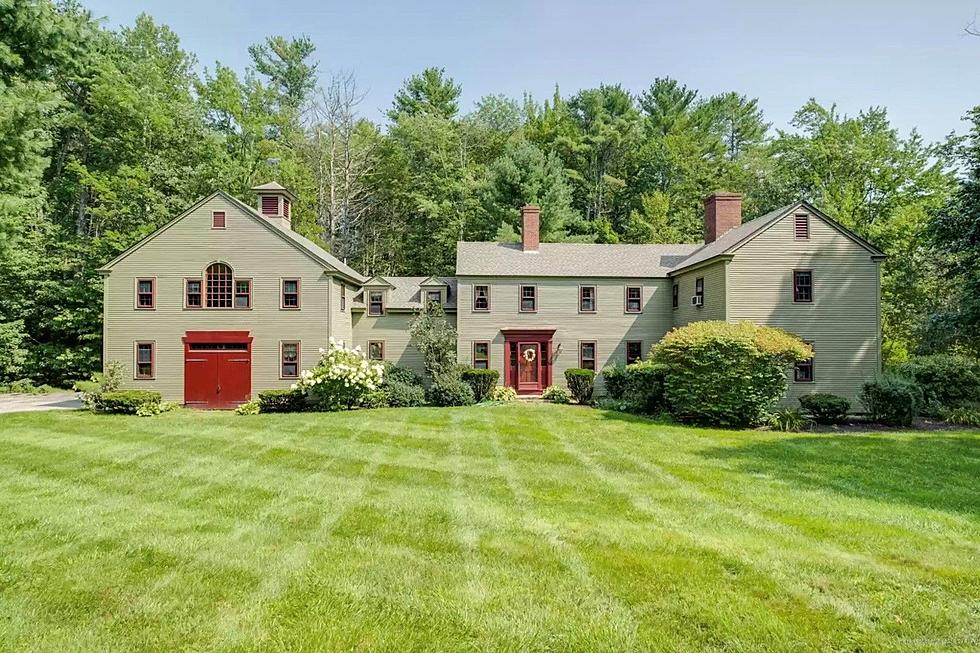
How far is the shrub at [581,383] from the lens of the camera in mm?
21703

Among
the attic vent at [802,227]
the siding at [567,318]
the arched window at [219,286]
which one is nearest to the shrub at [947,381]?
the attic vent at [802,227]

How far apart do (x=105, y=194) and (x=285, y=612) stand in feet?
106

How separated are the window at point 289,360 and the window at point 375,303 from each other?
3984mm

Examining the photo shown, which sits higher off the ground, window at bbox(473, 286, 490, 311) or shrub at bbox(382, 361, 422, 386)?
window at bbox(473, 286, 490, 311)

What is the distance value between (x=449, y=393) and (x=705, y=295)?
10.8 metres

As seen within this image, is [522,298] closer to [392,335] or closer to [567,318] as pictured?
[567,318]

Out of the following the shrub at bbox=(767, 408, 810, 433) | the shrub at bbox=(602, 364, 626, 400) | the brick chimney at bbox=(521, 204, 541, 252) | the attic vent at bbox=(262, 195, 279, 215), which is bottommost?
the shrub at bbox=(767, 408, 810, 433)

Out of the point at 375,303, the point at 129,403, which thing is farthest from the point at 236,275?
the point at 129,403

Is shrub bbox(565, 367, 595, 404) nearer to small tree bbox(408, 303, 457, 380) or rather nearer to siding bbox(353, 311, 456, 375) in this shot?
small tree bbox(408, 303, 457, 380)

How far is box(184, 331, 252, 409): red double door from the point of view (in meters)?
20.6

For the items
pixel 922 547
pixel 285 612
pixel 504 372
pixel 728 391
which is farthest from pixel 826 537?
pixel 504 372

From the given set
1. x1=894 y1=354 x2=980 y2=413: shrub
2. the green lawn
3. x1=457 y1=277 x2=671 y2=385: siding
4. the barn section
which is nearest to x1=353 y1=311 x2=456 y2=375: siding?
x1=457 y1=277 x2=671 y2=385: siding

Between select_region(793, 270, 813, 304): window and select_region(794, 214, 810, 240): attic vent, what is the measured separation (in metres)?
1.31

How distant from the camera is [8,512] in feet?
22.6
